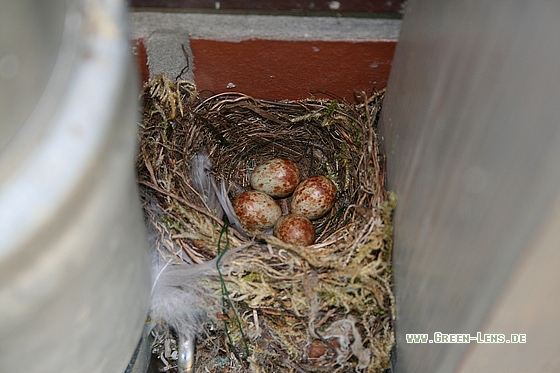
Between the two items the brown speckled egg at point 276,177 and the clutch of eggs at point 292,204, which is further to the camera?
the brown speckled egg at point 276,177

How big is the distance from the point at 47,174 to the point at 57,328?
0.16m

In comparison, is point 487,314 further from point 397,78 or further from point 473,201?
point 397,78

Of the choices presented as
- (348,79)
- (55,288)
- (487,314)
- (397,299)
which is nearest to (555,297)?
(487,314)

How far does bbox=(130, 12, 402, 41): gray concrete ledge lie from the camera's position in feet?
3.24

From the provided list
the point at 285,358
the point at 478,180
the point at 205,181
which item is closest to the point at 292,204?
the point at 205,181

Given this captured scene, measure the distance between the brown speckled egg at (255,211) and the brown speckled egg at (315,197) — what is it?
2.3 inches

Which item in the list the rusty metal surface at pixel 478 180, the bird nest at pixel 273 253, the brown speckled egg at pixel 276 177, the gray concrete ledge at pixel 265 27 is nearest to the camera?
the rusty metal surface at pixel 478 180

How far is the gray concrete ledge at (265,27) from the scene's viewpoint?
3.24 ft

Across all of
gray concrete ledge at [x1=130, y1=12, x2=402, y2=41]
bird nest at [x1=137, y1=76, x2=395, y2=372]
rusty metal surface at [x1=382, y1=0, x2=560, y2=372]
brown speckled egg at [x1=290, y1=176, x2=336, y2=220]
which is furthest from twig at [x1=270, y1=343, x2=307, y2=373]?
gray concrete ledge at [x1=130, y1=12, x2=402, y2=41]

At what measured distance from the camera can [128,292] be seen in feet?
1.83

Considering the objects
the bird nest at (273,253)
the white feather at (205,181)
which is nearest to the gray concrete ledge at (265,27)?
the bird nest at (273,253)

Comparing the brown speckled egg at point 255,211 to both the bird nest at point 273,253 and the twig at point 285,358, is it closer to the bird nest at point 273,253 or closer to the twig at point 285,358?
the bird nest at point 273,253

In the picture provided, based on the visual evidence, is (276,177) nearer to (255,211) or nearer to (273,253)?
(255,211)

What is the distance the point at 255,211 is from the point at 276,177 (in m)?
0.10
